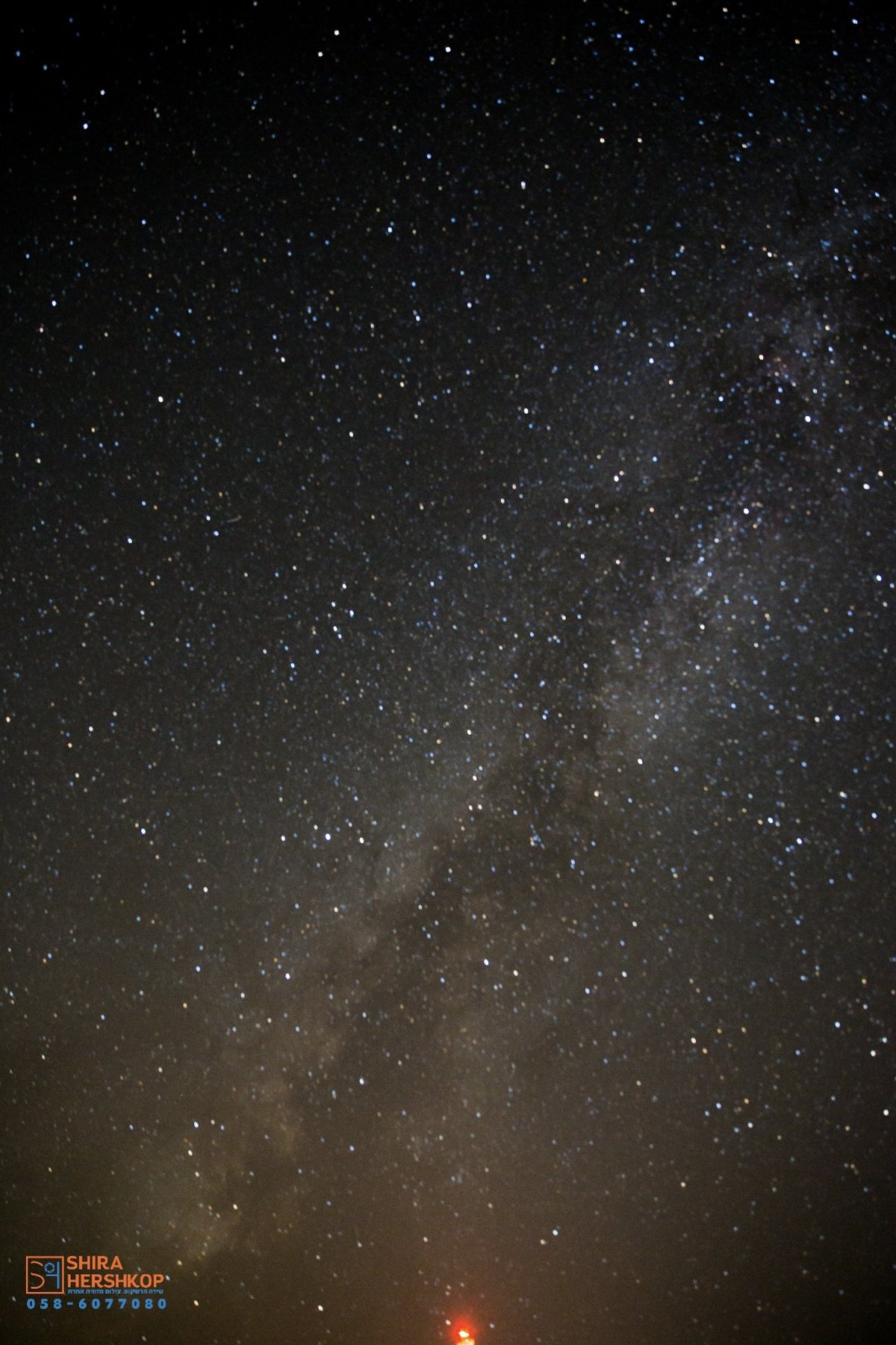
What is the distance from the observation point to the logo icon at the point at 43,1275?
4.05m

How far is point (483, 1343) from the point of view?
3924mm

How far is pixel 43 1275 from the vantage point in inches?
162

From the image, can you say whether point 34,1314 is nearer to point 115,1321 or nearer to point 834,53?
point 115,1321

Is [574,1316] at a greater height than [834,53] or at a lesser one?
lesser

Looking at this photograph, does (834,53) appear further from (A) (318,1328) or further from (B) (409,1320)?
(A) (318,1328)

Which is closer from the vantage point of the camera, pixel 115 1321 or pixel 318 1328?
pixel 115 1321

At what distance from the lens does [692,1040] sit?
8.89 ft

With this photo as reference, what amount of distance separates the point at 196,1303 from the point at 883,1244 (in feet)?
13.3

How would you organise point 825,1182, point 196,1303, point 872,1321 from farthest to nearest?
point 872,1321 → point 196,1303 → point 825,1182

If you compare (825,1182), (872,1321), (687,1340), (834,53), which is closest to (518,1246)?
(825,1182)

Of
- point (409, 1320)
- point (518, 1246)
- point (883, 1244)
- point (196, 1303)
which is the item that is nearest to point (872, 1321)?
point (883, 1244)

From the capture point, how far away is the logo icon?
4.05 meters

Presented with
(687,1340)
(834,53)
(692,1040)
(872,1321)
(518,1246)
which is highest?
(834,53)

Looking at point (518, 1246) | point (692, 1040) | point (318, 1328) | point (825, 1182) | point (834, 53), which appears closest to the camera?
point (834, 53)
